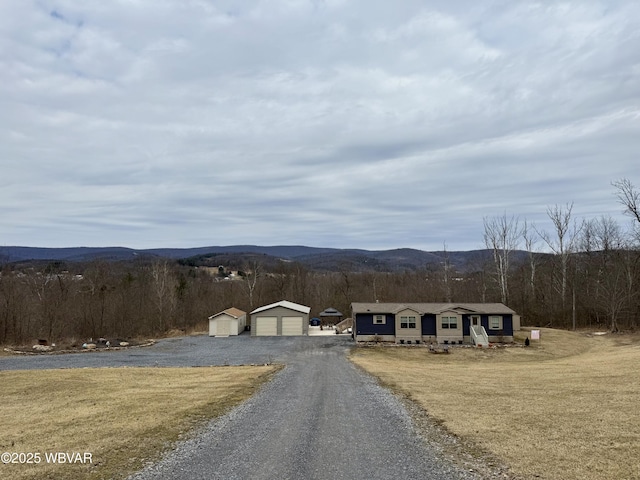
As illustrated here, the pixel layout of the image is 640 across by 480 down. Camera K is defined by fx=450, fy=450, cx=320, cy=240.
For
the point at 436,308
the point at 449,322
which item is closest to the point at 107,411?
the point at 449,322

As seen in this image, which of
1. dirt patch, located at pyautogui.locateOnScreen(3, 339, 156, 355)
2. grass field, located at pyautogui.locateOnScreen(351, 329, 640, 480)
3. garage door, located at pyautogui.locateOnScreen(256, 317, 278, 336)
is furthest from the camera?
garage door, located at pyautogui.locateOnScreen(256, 317, 278, 336)

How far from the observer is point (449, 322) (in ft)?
124

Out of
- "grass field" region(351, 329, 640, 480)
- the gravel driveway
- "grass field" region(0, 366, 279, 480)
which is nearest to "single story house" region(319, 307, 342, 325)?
"grass field" region(351, 329, 640, 480)

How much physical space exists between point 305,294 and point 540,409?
54.2 m

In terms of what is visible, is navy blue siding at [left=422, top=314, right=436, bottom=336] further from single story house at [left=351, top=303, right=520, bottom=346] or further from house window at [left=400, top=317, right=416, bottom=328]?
house window at [left=400, top=317, right=416, bottom=328]

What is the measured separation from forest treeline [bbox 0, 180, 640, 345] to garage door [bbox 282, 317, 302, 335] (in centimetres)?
1205

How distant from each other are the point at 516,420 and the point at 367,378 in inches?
365

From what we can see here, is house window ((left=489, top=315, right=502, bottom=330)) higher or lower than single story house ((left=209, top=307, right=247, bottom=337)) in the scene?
higher

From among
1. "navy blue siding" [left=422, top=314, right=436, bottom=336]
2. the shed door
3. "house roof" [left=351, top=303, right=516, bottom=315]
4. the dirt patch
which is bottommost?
the dirt patch

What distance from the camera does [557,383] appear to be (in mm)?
17609

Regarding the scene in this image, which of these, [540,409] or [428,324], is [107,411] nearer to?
[540,409]

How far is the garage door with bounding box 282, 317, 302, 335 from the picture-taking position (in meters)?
44.4

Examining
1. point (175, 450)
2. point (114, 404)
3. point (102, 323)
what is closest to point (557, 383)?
point (175, 450)

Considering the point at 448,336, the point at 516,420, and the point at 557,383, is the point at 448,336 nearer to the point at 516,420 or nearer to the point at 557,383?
the point at 557,383
